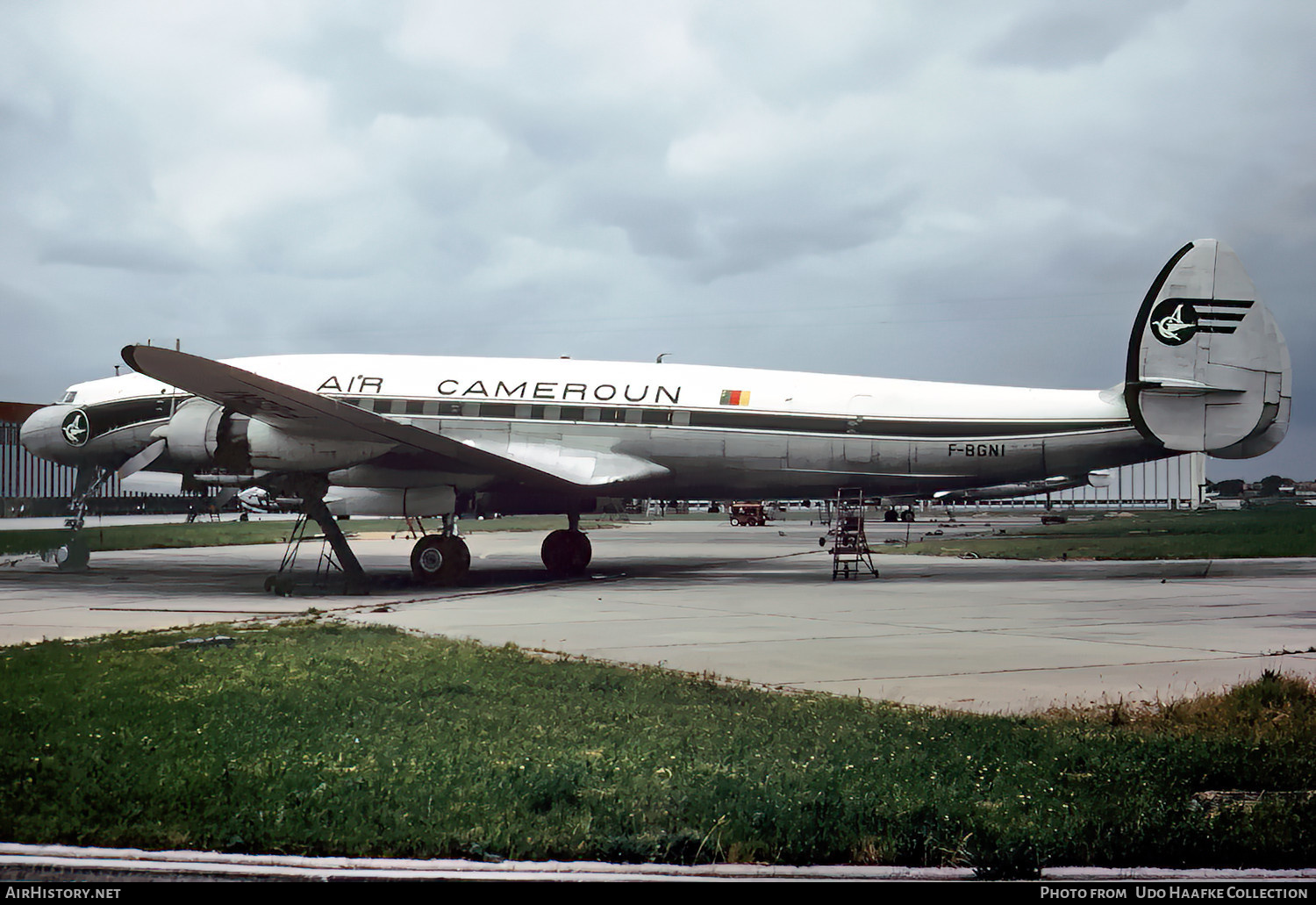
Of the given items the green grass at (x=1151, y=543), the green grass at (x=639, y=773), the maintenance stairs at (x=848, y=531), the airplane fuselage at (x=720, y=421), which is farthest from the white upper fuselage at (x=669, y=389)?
the green grass at (x=639, y=773)

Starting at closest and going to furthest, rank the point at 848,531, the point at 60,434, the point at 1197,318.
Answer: the point at 1197,318 → the point at 60,434 → the point at 848,531

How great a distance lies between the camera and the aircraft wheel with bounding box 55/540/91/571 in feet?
67.5

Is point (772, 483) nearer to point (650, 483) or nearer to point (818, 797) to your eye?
point (650, 483)

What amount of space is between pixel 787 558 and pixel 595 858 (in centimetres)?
2274

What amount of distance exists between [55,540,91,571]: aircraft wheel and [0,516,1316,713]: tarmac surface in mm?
431

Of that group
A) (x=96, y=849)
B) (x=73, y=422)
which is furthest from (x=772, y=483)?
(x=96, y=849)

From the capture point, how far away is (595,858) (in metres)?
3.90

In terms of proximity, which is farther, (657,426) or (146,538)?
(146,538)

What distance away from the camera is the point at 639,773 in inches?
194

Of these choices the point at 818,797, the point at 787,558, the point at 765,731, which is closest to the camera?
the point at 818,797

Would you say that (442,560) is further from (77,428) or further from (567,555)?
(77,428)

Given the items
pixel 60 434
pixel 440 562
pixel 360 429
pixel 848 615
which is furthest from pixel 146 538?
pixel 848 615

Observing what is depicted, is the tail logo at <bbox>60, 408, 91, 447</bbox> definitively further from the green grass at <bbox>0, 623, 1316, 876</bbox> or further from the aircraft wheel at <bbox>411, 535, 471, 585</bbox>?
the green grass at <bbox>0, 623, 1316, 876</bbox>

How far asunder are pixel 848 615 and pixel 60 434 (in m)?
16.2
